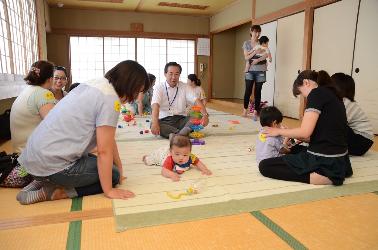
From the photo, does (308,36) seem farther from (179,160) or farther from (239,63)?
(239,63)

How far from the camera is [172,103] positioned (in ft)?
11.6

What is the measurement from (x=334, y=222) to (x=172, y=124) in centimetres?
228

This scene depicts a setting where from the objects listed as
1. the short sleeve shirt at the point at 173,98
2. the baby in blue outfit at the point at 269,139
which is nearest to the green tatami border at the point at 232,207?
the baby in blue outfit at the point at 269,139

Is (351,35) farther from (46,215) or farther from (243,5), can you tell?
(46,215)

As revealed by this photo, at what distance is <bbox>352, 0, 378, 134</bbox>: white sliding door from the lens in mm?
3875

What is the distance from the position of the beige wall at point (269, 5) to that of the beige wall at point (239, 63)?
251 cm

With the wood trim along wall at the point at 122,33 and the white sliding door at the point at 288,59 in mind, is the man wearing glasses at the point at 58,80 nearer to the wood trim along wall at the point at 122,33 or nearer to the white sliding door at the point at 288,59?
the white sliding door at the point at 288,59

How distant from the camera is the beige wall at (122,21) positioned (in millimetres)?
8141

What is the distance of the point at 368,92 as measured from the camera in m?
4.03

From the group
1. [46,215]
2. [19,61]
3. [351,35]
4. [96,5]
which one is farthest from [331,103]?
[96,5]

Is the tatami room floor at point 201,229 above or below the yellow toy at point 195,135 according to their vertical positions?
below

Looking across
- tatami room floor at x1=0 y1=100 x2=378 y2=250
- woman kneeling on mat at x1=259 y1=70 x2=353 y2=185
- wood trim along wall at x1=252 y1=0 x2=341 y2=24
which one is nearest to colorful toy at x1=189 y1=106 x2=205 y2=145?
woman kneeling on mat at x1=259 y1=70 x2=353 y2=185

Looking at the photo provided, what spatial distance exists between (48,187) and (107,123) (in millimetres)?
538

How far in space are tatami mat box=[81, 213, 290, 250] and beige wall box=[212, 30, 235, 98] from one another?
27.3 ft
